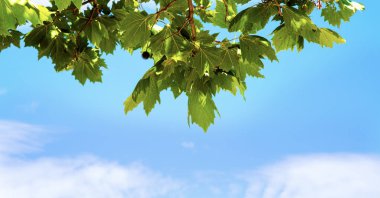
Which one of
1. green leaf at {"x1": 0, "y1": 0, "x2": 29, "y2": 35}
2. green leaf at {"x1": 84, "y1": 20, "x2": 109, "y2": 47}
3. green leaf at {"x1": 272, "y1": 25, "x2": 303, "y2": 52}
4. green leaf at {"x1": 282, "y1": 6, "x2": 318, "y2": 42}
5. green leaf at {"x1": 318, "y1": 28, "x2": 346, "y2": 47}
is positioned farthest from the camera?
green leaf at {"x1": 84, "y1": 20, "x2": 109, "y2": 47}

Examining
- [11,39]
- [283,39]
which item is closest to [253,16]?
[283,39]

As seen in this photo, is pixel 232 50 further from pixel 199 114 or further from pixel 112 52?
pixel 112 52

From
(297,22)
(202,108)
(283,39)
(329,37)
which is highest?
(283,39)

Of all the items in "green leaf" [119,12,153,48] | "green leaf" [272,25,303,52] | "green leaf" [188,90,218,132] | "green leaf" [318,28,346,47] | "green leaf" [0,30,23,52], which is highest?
"green leaf" [0,30,23,52]

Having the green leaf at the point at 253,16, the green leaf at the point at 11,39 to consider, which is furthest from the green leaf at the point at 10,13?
the green leaf at the point at 253,16

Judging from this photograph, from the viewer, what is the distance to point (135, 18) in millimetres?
4074

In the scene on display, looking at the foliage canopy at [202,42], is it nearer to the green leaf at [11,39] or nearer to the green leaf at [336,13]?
the green leaf at [336,13]

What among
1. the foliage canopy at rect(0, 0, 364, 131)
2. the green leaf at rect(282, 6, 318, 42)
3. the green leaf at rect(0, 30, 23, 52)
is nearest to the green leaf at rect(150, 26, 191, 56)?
the foliage canopy at rect(0, 0, 364, 131)

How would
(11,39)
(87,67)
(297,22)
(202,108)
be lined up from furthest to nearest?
(87,67) → (11,39) → (202,108) → (297,22)

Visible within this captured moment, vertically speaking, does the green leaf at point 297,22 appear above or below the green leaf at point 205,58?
above

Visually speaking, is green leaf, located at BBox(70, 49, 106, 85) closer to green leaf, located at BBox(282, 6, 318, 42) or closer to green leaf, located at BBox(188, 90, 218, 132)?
green leaf, located at BBox(188, 90, 218, 132)

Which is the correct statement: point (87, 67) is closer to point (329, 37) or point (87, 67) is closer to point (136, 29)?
point (136, 29)

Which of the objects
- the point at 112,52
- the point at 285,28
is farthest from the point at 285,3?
the point at 112,52

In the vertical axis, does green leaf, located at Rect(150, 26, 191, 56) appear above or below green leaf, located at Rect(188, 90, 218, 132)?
above
